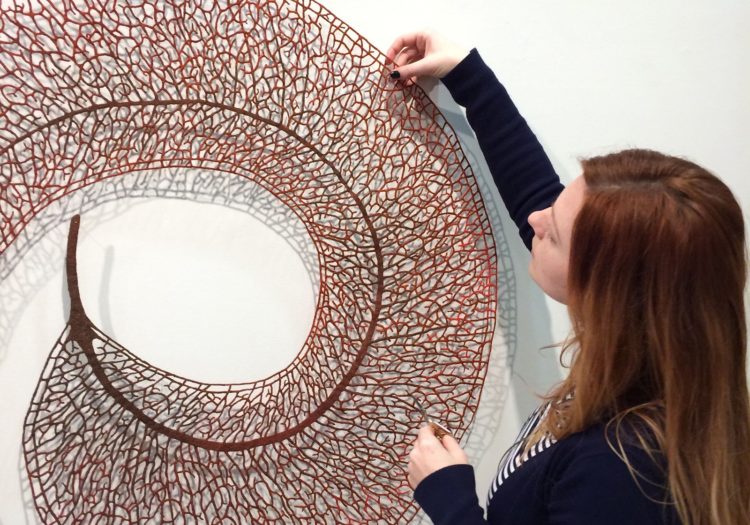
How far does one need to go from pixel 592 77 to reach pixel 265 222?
1.63 feet

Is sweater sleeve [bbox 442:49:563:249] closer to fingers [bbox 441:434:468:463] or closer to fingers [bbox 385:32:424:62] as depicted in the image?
fingers [bbox 385:32:424:62]

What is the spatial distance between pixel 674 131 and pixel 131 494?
2.97 feet

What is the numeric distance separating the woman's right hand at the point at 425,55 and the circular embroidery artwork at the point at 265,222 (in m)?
0.03

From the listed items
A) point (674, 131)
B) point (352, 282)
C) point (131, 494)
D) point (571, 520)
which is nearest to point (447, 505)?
Result: point (571, 520)

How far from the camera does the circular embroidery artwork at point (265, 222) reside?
0.78 m

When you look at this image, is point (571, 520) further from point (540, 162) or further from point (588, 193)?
point (540, 162)

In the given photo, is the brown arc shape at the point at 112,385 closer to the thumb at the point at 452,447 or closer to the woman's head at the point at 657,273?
the thumb at the point at 452,447

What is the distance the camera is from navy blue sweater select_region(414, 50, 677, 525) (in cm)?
60

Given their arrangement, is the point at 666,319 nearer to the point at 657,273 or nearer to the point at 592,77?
the point at 657,273

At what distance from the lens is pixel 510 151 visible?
0.87m

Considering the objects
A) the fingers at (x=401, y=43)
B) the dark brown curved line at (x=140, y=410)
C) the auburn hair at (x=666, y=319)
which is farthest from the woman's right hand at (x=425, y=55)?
the auburn hair at (x=666, y=319)

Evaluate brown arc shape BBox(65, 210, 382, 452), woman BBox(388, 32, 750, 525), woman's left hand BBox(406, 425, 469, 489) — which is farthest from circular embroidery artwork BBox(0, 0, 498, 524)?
woman BBox(388, 32, 750, 525)

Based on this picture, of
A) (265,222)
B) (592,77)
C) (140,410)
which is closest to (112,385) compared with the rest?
(140,410)

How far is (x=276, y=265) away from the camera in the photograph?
0.87 metres
